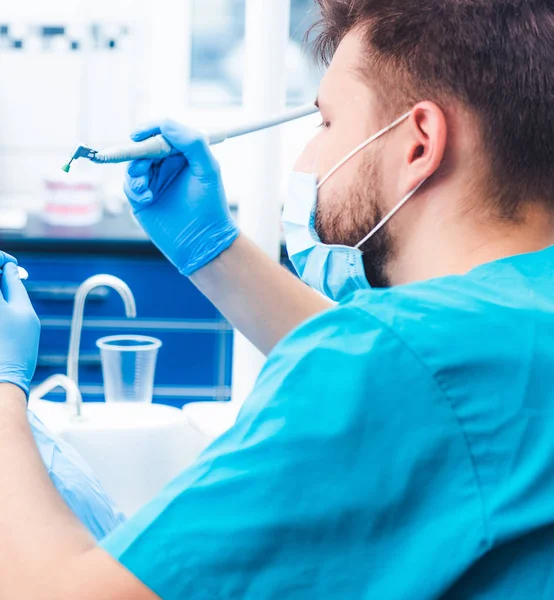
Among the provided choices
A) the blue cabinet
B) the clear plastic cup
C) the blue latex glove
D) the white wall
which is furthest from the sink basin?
the white wall

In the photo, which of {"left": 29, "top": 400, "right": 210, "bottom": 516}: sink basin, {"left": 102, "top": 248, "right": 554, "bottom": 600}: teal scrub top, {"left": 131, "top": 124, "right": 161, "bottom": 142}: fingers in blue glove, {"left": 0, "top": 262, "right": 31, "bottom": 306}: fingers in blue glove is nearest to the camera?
{"left": 102, "top": 248, "right": 554, "bottom": 600}: teal scrub top

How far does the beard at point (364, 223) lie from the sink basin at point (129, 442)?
600 millimetres

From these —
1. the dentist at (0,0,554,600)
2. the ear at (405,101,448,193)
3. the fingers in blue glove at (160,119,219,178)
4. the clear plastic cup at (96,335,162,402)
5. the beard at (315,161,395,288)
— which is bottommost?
the clear plastic cup at (96,335,162,402)

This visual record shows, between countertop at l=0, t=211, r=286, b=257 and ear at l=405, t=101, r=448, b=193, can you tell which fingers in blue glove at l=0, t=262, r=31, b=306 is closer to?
ear at l=405, t=101, r=448, b=193

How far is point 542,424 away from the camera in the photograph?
692 mm

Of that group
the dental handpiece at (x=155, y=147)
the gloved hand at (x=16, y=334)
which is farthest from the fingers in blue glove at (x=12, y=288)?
the dental handpiece at (x=155, y=147)

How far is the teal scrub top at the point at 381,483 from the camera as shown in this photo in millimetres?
661

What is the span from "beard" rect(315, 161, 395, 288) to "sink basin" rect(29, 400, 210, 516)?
600mm

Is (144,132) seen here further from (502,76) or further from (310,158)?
(502,76)

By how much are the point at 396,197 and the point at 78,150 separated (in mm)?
385

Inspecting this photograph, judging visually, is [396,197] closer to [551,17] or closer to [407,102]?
[407,102]

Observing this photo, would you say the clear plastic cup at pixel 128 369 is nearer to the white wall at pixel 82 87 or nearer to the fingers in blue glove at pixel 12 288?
the fingers in blue glove at pixel 12 288

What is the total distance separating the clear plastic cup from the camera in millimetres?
1530

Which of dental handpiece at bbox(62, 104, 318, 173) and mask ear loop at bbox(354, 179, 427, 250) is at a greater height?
dental handpiece at bbox(62, 104, 318, 173)
